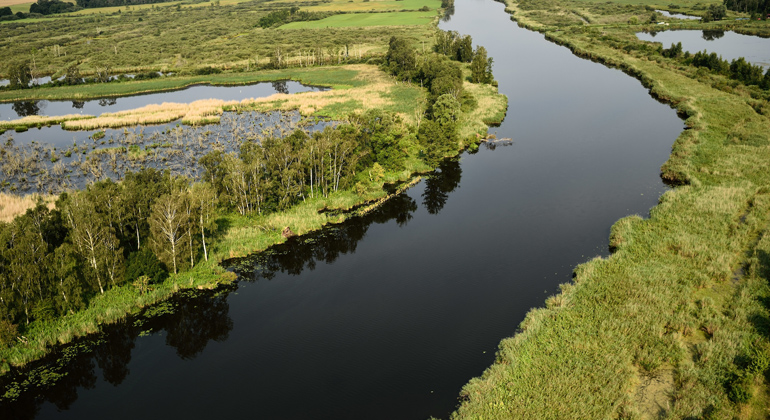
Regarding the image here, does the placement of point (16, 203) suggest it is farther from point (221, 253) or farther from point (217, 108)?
point (217, 108)

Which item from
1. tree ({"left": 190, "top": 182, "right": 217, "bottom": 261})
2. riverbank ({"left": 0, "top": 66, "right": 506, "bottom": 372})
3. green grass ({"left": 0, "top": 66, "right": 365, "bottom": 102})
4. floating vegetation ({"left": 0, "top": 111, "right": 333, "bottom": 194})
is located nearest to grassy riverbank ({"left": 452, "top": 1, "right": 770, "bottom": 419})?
riverbank ({"left": 0, "top": 66, "right": 506, "bottom": 372})

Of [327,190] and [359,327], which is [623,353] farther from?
[327,190]

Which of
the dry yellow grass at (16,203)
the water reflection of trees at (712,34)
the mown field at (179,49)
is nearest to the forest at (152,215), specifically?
the dry yellow grass at (16,203)

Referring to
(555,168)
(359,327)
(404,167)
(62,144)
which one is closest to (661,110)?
(555,168)

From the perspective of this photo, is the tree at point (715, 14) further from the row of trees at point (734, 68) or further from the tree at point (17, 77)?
the tree at point (17, 77)

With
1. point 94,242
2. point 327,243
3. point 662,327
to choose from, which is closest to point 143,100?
point 94,242

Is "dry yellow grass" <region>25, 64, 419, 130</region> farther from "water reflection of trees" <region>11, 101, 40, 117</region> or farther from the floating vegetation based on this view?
"water reflection of trees" <region>11, 101, 40, 117</region>
